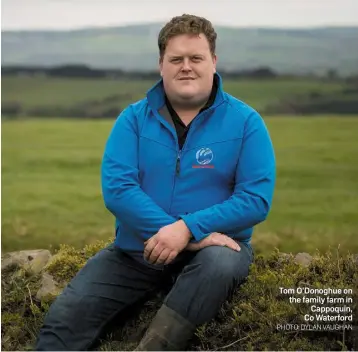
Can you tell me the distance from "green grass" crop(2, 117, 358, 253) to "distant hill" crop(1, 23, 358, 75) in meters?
0.30

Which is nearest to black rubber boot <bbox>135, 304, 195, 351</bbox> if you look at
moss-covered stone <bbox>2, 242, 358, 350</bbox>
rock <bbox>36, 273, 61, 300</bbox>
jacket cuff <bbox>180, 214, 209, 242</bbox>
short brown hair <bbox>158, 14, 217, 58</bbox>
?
moss-covered stone <bbox>2, 242, 358, 350</bbox>

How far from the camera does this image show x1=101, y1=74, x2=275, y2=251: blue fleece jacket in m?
3.21

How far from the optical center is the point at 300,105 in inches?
148

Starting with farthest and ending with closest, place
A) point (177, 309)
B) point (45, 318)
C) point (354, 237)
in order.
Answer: point (354, 237), point (45, 318), point (177, 309)

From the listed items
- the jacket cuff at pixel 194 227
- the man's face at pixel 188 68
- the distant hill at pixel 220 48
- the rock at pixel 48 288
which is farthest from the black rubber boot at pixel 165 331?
the distant hill at pixel 220 48

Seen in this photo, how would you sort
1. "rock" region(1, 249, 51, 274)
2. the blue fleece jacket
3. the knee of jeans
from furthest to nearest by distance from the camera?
"rock" region(1, 249, 51, 274)
the blue fleece jacket
the knee of jeans

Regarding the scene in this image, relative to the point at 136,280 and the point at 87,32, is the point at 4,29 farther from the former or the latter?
the point at 136,280

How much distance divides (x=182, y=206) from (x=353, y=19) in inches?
48.9

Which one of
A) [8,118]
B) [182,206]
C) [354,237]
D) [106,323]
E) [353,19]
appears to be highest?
[353,19]

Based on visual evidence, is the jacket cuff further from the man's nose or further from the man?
the man's nose

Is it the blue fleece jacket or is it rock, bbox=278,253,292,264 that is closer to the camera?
the blue fleece jacket

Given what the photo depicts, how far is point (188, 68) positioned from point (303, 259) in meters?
1.23

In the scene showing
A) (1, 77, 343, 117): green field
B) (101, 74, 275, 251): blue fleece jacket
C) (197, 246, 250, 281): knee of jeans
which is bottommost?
(197, 246, 250, 281): knee of jeans

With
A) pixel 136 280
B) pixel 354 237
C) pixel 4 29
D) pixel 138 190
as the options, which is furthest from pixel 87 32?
pixel 354 237
